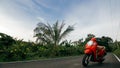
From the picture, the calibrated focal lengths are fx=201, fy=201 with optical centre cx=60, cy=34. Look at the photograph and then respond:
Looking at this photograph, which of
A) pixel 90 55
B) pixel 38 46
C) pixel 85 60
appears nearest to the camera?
pixel 85 60

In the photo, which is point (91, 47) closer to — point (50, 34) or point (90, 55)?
point (90, 55)

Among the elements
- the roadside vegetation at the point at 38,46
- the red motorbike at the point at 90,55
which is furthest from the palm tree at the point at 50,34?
the red motorbike at the point at 90,55

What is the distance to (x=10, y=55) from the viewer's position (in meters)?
Result: 13.2

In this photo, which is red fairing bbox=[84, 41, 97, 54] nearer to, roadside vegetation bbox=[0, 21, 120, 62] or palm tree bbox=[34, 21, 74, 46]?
roadside vegetation bbox=[0, 21, 120, 62]

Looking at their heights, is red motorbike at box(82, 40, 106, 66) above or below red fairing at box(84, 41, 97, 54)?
below

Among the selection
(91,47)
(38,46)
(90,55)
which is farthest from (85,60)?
(38,46)

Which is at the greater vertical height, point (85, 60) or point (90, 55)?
point (90, 55)

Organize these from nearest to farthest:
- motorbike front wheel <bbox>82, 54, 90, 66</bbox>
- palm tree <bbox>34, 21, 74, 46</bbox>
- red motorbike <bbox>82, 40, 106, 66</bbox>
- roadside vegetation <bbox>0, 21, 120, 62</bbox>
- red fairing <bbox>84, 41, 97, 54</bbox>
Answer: motorbike front wheel <bbox>82, 54, 90, 66</bbox> < red motorbike <bbox>82, 40, 106, 66</bbox> < red fairing <bbox>84, 41, 97, 54</bbox> < roadside vegetation <bbox>0, 21, 120, 62</bbox> < palm tree <bbox>34, 21, 74, 46</bbox>

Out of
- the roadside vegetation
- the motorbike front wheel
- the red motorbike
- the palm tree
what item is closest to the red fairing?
the red motorbike

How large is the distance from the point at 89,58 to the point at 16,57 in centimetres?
590

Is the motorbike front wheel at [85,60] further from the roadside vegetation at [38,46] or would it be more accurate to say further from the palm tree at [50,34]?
the palm tree at [50,34]

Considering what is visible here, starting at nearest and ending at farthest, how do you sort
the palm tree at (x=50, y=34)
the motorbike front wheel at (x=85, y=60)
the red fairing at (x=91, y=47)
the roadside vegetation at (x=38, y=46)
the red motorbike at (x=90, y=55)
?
the motorbike front wheel at (x=85, y=60) → the red motorbike at (x=90, y=55) → the red fairing at (x=91, y=47) → the roadside vegetation at (x=38, y=46) → the palm tree at (x=50, y=34)

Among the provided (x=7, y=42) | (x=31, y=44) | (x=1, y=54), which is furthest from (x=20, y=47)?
(x=31, y=44)

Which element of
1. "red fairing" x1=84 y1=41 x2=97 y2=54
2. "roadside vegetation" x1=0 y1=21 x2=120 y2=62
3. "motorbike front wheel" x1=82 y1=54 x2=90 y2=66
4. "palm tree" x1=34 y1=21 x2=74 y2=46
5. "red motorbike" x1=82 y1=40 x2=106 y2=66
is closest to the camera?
"motorbike front wheel" x1=82 y1=54 x2=90 y2=66
